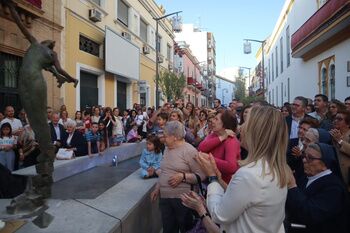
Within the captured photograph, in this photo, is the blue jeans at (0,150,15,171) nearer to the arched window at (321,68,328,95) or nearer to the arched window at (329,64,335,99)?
the arched window at (329,64,335,99)

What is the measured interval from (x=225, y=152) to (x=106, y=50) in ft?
46.7

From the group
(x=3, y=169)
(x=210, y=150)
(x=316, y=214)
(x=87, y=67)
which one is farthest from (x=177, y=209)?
(x=87, y=67)

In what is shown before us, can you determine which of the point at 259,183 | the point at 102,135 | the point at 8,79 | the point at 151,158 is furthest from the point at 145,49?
the point at 259,183

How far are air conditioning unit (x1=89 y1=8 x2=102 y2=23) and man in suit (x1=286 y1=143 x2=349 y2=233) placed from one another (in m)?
14.2

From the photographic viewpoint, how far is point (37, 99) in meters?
3.16

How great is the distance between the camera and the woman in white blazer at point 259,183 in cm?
220

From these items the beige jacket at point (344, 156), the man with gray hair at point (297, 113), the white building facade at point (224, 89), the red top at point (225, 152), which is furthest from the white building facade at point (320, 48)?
the white building facade at point (224, 89)

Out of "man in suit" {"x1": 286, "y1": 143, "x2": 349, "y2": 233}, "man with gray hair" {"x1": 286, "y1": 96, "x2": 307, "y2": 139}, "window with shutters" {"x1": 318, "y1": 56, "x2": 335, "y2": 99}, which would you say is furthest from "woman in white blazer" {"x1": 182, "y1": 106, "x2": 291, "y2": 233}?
"window with shutters" {"x1": 318, "y1": 56, "x2": 335, "y2": 99}

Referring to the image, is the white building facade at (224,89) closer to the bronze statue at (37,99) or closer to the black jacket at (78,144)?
the black jacket at (78,144)

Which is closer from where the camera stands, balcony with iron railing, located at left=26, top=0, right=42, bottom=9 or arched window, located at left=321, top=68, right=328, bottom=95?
balcony with iron railing, located at left=26, top=0, right=42, bottom=9

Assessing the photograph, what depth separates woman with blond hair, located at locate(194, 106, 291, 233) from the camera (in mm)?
2199

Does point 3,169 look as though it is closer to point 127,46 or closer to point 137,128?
point 137,128

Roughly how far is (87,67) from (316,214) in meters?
14.1

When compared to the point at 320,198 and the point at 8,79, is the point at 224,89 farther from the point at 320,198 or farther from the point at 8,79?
the point at 320,198
